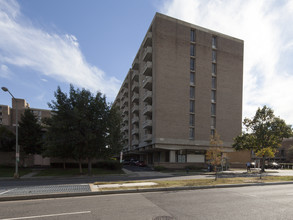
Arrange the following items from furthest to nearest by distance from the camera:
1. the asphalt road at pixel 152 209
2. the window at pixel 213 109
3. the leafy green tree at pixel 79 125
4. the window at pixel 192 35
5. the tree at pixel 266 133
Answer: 1. the window at pixel 213 109
2. the window at pixel 192 35
3. the tree at pixel 266 133
4. the leafy green tree at pixel 79 125
5. the asphalt road at pixel 152 209

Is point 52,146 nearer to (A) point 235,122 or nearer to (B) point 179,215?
(B) point 179,215

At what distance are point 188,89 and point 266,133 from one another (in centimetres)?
1469

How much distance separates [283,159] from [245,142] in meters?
62.7

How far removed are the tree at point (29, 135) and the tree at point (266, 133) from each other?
107 feet

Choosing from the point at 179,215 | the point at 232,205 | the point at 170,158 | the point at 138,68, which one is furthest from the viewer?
the point at 138,68

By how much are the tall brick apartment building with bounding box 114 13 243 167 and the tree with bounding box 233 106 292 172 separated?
871 centimetres

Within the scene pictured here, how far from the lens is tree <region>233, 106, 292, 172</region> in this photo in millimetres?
29328

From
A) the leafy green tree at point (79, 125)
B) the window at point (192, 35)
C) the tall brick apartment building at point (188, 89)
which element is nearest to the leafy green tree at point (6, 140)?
the leafy green tree at point (79, 125)

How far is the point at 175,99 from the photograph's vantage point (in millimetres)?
36500

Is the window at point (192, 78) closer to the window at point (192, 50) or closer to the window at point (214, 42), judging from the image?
the window at point (192, 50)

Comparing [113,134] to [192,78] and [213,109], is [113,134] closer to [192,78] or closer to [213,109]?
[192,78]

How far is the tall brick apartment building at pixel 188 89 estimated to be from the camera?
117 ft

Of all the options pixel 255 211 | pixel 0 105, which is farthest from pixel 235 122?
pixel 0 105

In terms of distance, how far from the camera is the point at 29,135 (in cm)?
3042
